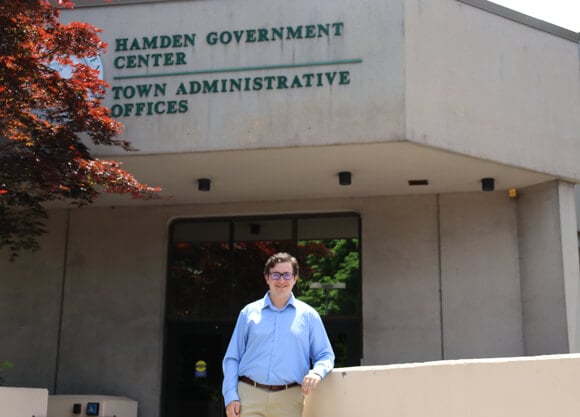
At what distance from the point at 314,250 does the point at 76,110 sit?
14.9 ft

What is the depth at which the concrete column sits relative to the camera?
10031 mm

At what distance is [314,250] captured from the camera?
1161 centimetres

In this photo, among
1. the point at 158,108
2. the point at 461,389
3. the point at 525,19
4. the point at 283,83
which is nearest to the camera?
the point at 461,389

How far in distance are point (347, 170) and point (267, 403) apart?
232 inches

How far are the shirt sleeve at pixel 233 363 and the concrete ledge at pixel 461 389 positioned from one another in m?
0.60

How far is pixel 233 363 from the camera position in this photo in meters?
4.67

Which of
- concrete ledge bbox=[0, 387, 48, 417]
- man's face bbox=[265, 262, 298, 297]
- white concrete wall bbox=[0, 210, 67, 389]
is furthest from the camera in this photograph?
white concrete wall bbox=[0, 210, 67, 389]

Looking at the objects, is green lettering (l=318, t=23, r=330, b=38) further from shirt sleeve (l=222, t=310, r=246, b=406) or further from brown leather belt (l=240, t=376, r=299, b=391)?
brown leather belt (l=240, t=376, r=299, b=391)

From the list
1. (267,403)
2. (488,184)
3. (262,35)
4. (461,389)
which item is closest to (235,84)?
(262,35)

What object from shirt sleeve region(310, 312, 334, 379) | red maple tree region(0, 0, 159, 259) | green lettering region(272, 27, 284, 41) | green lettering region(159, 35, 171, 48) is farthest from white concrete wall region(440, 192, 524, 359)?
shirt sleeve region(310, 312, 334, 379)

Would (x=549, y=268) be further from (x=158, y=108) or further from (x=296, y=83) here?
(x=158, y=108)

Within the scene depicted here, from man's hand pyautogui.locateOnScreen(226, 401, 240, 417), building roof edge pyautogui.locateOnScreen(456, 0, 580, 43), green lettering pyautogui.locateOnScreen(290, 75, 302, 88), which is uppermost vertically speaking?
building roof edge pyautogui.locateOnScreen(456, 0, 580, 43)

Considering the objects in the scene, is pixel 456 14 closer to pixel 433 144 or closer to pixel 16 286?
pixel 433 144

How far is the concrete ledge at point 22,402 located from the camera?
727 cm
